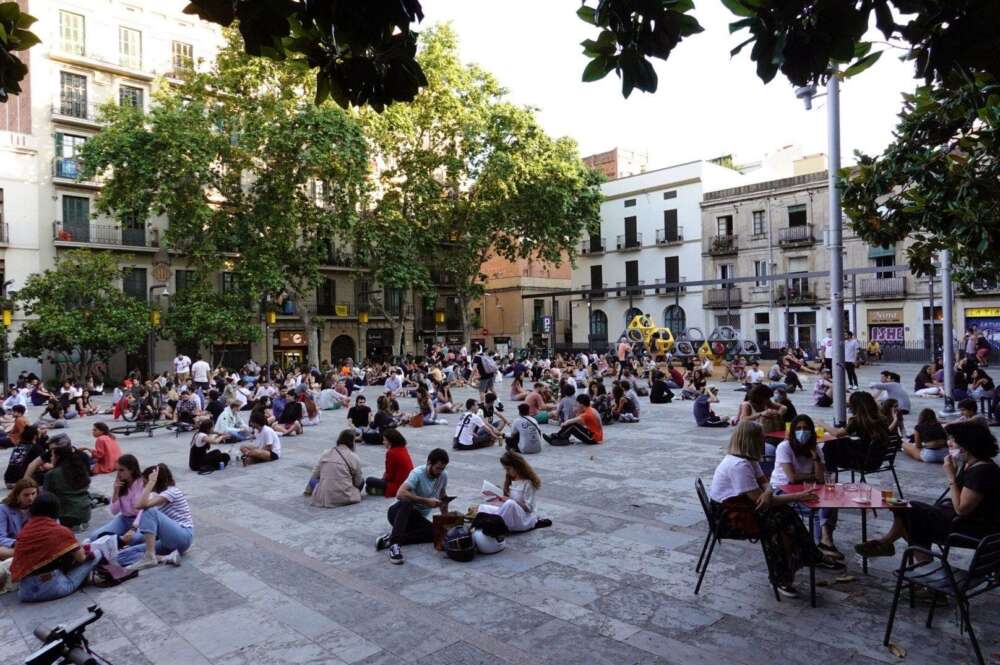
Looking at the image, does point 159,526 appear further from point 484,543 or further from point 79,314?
point 79,314

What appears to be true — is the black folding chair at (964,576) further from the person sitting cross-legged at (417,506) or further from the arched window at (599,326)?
the arched window at (599,326)

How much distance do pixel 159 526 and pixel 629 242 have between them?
44638 mm

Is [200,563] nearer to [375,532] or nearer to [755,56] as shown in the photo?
[375,532]

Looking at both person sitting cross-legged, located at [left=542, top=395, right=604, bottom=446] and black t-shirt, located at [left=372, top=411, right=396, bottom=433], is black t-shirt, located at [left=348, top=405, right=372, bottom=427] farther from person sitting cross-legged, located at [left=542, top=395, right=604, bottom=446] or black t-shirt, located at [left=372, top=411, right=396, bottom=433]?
person sitting cross-legged, located at [left=542, top=395, right=604, bottom=446]

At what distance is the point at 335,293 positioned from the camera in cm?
4312

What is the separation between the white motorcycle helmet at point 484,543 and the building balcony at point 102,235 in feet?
106

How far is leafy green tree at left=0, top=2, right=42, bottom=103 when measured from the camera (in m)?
3.56

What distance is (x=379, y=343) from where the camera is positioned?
45.4 meters

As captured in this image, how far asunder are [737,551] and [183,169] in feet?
91.5

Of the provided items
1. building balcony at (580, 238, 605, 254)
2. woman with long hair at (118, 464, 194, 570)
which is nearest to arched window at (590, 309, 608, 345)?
building balcony at (580, 238, 605, 254)

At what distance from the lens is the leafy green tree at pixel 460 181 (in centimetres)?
3491

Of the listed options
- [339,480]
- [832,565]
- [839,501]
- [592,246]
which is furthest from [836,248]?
[592,246]

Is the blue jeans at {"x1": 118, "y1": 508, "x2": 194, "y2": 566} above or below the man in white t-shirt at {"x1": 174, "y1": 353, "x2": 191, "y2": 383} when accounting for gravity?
below

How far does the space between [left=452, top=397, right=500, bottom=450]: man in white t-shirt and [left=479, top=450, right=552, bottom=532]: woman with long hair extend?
5268mm
